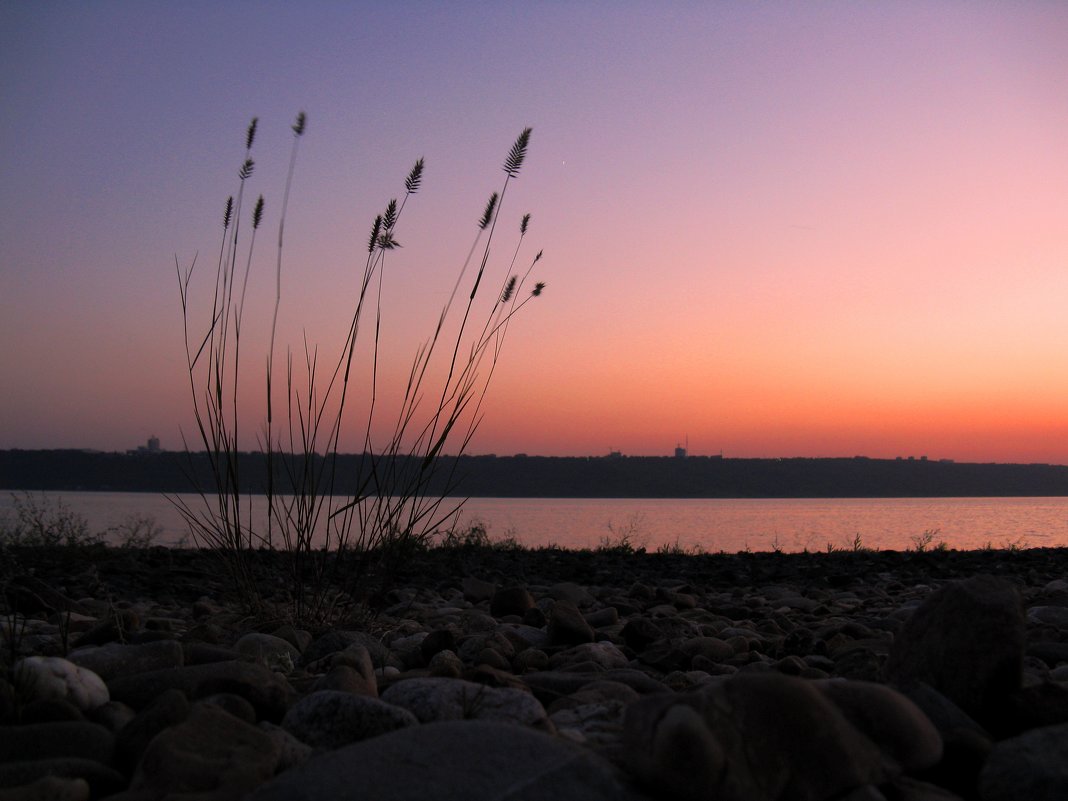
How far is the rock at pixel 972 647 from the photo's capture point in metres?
2.07

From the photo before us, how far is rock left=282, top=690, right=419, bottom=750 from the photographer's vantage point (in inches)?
73.5

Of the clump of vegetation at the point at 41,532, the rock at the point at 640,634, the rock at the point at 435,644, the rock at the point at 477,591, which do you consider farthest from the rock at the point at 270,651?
the clump of vegetation at the point at 41,532

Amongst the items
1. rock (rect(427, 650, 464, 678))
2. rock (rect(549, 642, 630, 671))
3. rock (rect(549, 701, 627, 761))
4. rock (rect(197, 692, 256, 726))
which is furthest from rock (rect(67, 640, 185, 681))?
rock (rect(549, 642, 630, 671))

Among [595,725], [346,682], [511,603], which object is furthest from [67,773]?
[511,603]

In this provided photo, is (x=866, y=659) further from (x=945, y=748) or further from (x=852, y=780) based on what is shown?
(x=852, y=780)

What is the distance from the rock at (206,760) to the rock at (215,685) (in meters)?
0.28

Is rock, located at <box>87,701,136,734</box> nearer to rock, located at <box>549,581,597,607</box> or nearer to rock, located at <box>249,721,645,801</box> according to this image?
rock, located at <box>249,721,645,801</box>

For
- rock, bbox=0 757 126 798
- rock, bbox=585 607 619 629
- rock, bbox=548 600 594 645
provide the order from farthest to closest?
rock, bbox=585 607 619 629 < rock, bbox=548 600 594 645 < rock, bbox=0 757 126 798

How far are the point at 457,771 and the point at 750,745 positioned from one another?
1.73 ft

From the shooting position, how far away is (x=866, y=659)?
287cm

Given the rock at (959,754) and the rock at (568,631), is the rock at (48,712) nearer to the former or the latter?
the rock at (959,754)

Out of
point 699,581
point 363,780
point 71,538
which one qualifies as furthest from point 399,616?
point 71,538

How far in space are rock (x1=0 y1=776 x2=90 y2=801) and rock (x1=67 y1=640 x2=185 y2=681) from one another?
36.4 inches

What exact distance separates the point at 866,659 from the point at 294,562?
2.46 metres
